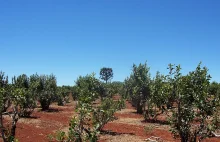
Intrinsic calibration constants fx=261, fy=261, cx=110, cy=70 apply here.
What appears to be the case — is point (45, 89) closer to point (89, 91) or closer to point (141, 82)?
point (141, 82)

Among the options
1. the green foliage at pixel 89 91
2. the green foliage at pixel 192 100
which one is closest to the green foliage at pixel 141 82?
the green foliage at pixel 89 91

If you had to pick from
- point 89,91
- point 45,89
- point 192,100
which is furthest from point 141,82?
point 192,100

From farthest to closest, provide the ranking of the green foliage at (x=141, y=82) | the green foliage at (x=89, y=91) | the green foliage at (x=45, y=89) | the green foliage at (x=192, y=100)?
1. the green foliage at (x=45, y=89)
2. the green foliage at (x=141, y=82)
3. the green foliage at (x=192, y=100)
4. the green foliage at (x=89, y=91)

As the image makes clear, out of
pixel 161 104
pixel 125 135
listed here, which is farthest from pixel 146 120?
pixel 161 104

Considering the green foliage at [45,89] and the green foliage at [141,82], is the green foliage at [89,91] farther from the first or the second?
the green foliage at [45,89]

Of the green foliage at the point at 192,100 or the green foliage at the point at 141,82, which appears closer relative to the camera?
the green foliage at the point at 192,100

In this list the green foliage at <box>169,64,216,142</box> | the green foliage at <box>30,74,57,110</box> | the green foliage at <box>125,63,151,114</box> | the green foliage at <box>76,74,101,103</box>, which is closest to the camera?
the green foliage at <box>76,74,101,103</box>

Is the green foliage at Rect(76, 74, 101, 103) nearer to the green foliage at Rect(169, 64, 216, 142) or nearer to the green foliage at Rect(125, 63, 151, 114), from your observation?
the green foliage at Rect(169, 64, 216, 142)

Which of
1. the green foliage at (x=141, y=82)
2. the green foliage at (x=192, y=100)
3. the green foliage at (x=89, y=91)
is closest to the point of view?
the green foliage at (x=89, y=91)

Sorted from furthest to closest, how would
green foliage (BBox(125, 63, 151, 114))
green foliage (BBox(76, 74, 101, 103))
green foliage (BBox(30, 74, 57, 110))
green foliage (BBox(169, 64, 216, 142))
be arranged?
1. green foliage (BBox(30, 74, 57, 110))
2. green foliage (BBox(125, 63, 151, 114))
3. green foliage (BBox(169, 64, 216, 142))
4. green foliage (BBox(76, 74, 101, 103))

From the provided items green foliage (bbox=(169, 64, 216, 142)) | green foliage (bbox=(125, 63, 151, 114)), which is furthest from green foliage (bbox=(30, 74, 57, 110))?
green foliage (bbox=(169, 64, 216, 142))

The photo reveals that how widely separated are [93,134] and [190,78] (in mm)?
7792

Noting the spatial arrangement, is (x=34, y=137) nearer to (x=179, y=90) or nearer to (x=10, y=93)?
(x=10, y=93)

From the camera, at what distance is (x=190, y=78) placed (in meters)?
13.6
